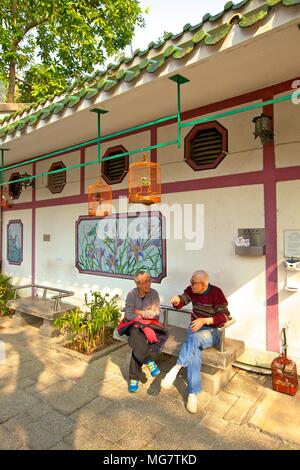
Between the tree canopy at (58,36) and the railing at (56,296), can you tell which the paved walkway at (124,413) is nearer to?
the railing at (56,296)

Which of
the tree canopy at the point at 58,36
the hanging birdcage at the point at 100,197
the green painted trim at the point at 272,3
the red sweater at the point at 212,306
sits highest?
the tree canopy at the point at 58,36

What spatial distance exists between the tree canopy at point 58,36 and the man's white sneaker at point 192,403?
11.7m

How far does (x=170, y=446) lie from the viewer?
2584 millimetres

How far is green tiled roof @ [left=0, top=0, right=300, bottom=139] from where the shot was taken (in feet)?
7.94

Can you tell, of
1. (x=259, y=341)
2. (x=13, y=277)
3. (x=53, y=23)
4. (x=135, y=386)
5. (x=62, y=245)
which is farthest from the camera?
(x=53, y=23)

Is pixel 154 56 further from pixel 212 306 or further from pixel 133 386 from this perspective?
pixel 133 386

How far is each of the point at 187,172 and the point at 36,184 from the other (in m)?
4.30

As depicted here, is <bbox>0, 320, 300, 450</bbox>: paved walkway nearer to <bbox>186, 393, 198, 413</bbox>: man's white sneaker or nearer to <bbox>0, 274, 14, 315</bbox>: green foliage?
<bbox>186, 393, 198, 413</bbox>: man's white sneaker

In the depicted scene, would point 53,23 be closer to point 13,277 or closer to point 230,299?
point 13,277

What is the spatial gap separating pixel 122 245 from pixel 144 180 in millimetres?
1507

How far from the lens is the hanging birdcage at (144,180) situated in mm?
4528

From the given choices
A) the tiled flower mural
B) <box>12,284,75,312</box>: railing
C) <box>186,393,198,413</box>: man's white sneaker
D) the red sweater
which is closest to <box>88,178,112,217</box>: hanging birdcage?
the tiled flower mural

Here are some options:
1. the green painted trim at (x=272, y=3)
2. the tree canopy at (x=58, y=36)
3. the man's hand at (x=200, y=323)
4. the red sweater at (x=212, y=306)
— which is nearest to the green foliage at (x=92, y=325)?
the red sweater at (x=212, y=306)

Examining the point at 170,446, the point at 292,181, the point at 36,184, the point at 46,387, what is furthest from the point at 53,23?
the point at 170,446
